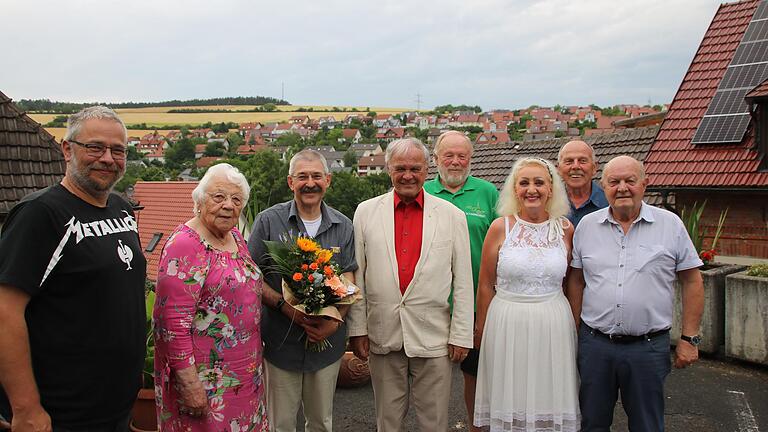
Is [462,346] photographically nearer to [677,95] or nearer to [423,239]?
[423,239]

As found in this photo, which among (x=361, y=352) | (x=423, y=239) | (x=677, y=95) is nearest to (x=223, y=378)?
(x=361, y=352)

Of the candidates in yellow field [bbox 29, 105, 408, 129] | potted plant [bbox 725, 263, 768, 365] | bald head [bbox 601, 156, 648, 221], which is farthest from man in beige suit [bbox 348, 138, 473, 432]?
yellow field [bbox 29, 105, 408, 129]

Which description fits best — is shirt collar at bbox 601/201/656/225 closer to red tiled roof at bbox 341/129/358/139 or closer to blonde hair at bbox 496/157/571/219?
blonde hair at bbox 496/157/571/219

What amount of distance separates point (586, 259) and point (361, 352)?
157 centimetres

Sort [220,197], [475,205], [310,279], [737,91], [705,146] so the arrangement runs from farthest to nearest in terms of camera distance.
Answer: [705,146] → [737,91] → [475,205] → [310,279] → [220,197]

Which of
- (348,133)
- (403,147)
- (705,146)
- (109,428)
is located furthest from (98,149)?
(348,133)

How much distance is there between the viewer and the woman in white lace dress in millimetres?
3572

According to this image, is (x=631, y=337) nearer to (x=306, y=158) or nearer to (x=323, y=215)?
(x=323, y=215)

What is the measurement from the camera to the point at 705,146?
964 centimetres

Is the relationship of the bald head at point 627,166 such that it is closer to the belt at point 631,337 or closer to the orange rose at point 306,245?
the belt at point 631,337

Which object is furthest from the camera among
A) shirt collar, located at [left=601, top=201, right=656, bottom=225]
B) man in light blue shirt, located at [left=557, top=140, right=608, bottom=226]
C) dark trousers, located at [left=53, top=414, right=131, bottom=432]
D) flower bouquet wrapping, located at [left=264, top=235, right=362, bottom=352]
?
man in light blue shirt, located at [left=557, top=140, right=608, bottom=226]

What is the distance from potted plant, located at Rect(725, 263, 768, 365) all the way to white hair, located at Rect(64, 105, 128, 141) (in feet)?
21.5

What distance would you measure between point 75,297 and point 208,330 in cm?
68

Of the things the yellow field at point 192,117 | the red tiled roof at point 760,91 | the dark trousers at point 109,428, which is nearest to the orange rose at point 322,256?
the dark trousers at point 109,428
